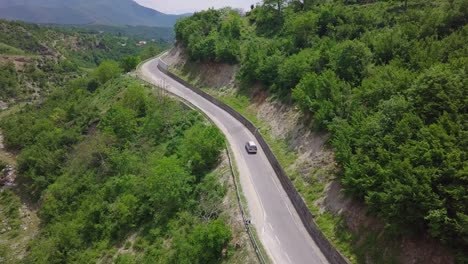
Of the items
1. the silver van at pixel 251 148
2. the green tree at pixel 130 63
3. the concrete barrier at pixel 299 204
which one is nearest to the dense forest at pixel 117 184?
the silver van at pixel 251 148

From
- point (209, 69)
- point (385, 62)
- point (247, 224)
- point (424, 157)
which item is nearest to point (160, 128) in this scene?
point (209, 69)

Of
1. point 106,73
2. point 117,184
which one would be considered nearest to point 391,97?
point 117,184

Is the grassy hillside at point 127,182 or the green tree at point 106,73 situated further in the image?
the green tree at point 106,73

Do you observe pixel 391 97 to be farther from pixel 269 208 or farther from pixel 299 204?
pixel 269 208

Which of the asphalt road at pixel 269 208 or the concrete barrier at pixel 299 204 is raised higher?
the concrete barrier at pixel 299 204

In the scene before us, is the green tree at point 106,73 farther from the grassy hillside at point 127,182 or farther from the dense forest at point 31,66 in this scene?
the grassy hillside at point 127,182

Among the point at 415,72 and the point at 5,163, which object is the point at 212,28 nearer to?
the point at 5,163

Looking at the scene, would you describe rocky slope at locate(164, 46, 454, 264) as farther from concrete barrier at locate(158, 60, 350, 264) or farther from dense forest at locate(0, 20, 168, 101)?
dense forest at locate(0, 20, 168, 101)
